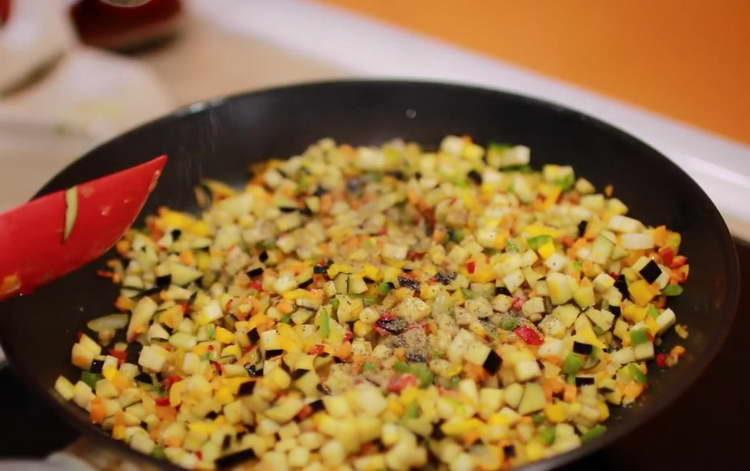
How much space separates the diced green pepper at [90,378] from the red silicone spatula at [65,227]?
123 millimetres

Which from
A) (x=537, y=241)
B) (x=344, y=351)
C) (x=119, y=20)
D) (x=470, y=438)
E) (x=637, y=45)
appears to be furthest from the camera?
(x=119, y=20)

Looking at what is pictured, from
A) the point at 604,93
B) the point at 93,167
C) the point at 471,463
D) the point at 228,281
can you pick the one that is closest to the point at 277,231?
the point at 228,281

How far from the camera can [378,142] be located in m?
1.19

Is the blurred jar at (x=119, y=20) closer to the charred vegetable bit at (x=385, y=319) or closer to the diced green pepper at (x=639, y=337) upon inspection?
the charred vegetable bit at (x=385, y=319)

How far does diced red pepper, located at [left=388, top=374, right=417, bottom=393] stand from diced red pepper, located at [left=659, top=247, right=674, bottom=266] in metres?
0.33

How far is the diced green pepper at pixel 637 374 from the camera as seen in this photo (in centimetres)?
79

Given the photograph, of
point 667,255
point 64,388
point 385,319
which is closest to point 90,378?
point 64,388

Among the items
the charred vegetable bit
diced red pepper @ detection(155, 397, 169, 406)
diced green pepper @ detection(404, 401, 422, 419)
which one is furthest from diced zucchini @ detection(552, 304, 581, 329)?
diced red pepper @ detection(155, 397, 169, 406)

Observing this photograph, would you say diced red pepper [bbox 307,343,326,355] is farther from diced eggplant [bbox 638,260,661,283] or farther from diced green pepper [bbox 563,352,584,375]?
diced eggplant [bbox 638,260,661,283]

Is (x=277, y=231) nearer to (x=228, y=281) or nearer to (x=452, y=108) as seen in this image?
(x=228, y=281)

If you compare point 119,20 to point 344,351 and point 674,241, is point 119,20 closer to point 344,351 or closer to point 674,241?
point 344,351

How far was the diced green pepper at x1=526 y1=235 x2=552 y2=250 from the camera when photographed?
0.93 m

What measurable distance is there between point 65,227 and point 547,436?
0.50m

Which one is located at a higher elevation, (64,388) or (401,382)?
(401,382)
